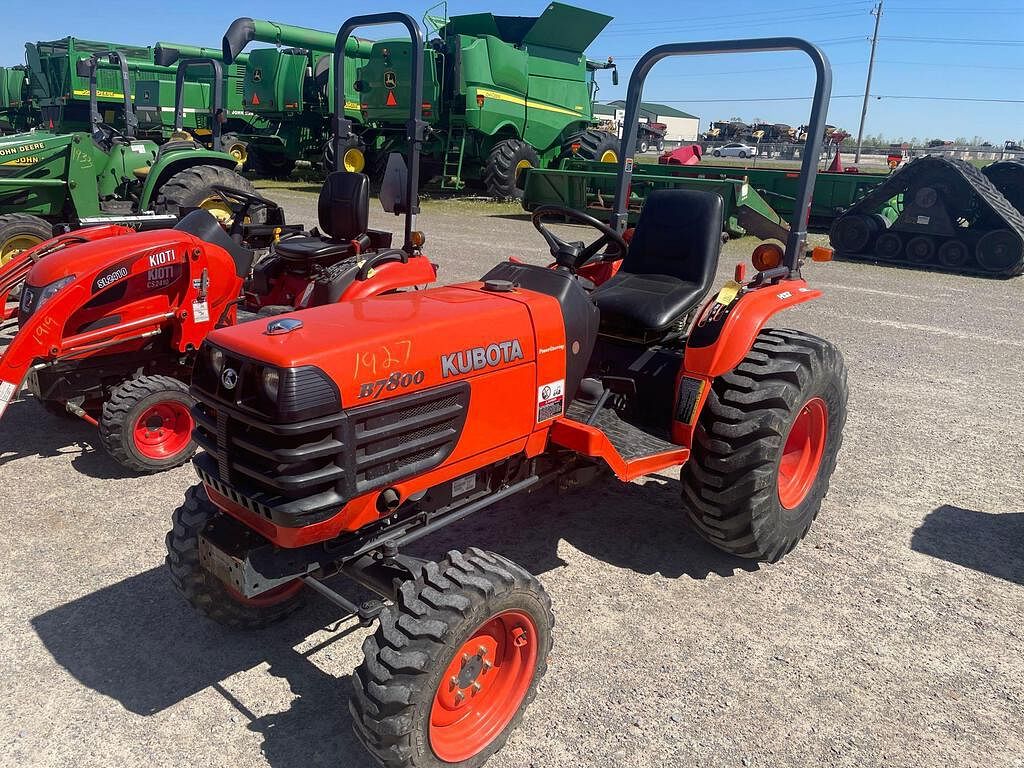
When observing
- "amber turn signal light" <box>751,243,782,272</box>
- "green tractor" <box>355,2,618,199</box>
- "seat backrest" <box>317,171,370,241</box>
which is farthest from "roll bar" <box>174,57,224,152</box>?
"amber turn signal light" <box>751,243,782,272</box>

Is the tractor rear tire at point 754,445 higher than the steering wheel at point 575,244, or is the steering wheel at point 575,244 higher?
the steering wheel at point 575,244

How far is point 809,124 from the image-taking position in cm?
343

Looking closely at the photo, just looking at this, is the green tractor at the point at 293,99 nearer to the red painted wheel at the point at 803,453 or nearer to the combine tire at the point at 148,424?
the combine tire at the point at 148,424

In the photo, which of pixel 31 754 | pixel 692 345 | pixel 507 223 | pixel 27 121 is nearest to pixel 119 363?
pixel 31 754

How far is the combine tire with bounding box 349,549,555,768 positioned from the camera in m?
2.07

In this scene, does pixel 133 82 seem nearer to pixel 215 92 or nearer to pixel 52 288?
pixel 215 92

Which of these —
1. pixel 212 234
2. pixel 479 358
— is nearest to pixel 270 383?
pixel 479 358

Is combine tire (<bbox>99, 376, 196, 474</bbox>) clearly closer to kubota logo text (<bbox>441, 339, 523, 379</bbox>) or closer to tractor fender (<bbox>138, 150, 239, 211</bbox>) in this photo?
kubota logo text (<bbox>441, 339, 523, 379</bbox>)

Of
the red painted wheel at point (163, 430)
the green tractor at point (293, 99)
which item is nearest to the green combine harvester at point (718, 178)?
the green tractor at point (293, 99)

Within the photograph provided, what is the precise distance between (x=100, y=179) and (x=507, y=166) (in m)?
8.77

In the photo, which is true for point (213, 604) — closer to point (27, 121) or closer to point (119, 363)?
point (119, 363)

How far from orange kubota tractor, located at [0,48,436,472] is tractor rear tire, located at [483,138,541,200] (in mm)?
11331

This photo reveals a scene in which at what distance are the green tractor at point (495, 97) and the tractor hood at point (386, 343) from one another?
13.3 m

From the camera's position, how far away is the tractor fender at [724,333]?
3113 mm
